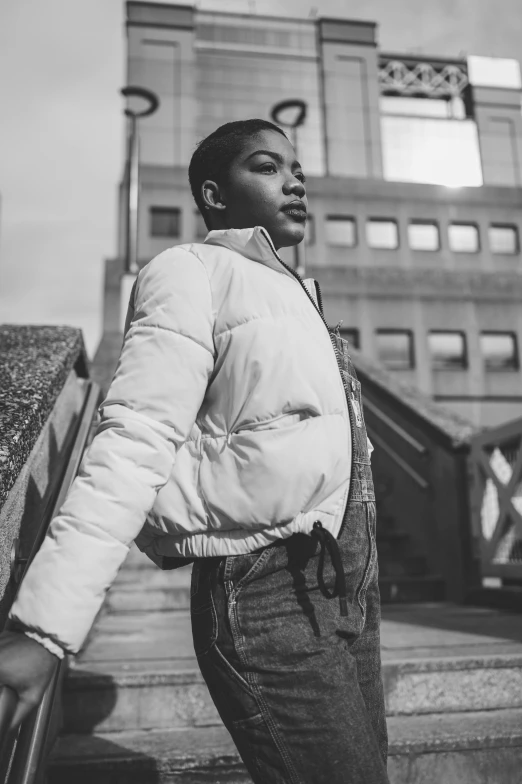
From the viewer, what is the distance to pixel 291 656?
52.3 inches

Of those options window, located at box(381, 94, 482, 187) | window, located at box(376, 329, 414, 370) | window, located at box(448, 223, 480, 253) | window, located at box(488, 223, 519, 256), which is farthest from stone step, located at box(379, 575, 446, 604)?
window, located at box(381, 94, 482, 187)

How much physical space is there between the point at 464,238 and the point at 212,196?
89.9 feet

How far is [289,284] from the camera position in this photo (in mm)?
1607

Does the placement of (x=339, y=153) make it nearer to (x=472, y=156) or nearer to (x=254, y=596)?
(x=472, y=156)

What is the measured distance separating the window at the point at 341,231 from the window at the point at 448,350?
5.58m

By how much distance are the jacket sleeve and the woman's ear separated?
0.30 meters

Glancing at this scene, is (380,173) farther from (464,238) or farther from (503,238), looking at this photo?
(503,238)

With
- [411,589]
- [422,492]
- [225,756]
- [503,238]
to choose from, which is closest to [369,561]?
[225,756]

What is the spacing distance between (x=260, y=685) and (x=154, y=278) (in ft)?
2.80

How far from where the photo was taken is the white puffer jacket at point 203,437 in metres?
1.23

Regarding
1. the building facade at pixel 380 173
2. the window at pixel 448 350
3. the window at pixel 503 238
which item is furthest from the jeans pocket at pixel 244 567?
the window at pixel 503 238

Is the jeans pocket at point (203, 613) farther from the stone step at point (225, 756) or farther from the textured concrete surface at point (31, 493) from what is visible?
the stone step at point (225, 756)

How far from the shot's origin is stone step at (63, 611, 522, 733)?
9.79 ft

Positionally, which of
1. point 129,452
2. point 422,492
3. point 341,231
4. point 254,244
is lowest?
point 129,452
